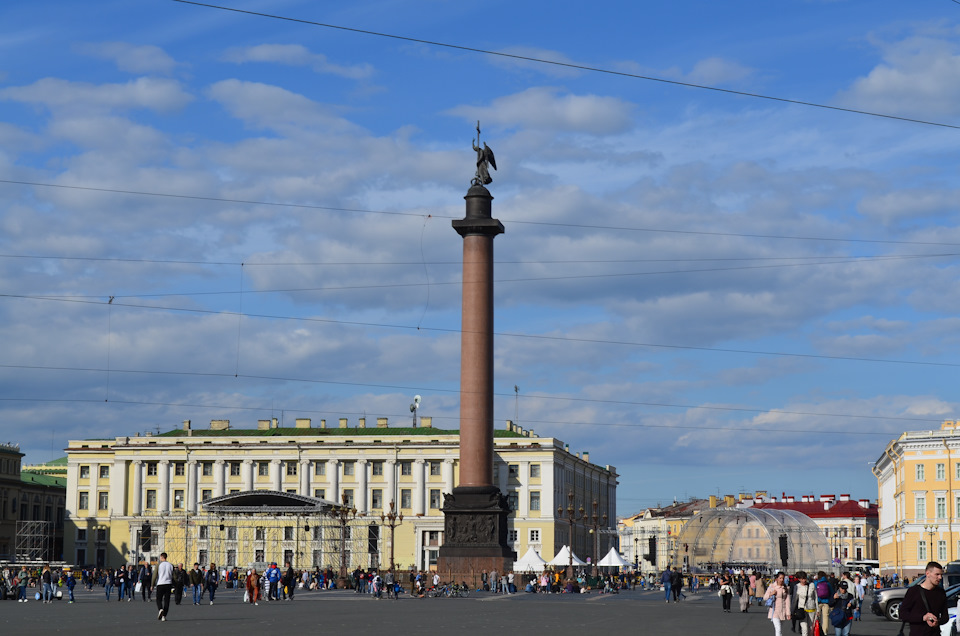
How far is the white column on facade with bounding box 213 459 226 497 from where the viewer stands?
132125 millimetres

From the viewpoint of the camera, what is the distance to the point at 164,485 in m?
133

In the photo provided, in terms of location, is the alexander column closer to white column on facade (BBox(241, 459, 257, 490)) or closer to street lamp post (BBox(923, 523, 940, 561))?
street lamp post (BBox(923, 523, 940, 561))

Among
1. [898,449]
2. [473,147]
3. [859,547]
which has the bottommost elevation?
[859,547]

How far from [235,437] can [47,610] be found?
294ft

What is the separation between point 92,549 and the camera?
13300 centimetres

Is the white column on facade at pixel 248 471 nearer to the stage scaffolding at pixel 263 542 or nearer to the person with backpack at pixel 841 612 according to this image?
the stage scaffolding at pixel 263 542

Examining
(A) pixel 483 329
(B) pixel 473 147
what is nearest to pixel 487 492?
(A) pixel 483 329

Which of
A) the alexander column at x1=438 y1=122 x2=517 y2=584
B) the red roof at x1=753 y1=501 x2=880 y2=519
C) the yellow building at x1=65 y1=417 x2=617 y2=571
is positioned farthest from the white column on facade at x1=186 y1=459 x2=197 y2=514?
the red roof at x1=753 y1=501 x2=880 y2=519

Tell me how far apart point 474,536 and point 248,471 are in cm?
7294

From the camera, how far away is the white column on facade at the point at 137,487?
13238 centimetres

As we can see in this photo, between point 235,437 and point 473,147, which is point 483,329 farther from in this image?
point 235,437

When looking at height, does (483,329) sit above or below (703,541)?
above

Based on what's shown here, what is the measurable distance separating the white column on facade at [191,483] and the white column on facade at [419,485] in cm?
2179

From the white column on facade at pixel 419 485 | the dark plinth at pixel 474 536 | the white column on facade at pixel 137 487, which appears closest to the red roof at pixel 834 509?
the white column on facade at pixel 419 485
